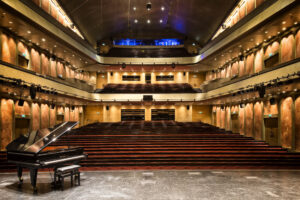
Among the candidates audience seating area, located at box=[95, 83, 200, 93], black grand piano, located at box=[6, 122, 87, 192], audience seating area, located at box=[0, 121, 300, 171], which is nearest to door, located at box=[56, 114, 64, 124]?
audience seating area, located at box=[95, 83, 200, 93]

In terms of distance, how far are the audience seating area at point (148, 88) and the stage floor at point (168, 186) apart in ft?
40.7

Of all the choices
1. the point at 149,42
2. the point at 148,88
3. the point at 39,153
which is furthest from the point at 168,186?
the point at 149,42

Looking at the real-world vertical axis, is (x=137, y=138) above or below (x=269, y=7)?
below

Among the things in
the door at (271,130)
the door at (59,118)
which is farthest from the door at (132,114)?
the door at (271,130)

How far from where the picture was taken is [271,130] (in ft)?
32.4

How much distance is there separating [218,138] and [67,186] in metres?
7.21

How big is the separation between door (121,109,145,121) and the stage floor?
13.0 meters

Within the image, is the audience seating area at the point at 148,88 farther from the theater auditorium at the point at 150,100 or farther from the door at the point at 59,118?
the door at the point at 59,118

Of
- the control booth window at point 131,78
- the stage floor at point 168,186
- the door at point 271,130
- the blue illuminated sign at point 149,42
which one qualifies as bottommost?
the stage floor at point 168,186

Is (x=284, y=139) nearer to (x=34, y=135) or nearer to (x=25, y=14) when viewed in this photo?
(x=34, y=135)

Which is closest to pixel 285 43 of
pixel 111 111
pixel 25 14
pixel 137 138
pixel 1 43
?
pixel 137 138

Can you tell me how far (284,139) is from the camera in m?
8.97

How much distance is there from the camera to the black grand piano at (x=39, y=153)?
4270 mm

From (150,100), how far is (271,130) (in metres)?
9.93
